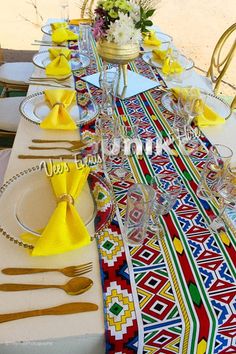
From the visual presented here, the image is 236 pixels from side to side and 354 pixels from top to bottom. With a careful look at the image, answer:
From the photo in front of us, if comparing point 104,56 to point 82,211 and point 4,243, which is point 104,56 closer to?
point 82,211

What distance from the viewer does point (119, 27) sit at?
1015 millimetres

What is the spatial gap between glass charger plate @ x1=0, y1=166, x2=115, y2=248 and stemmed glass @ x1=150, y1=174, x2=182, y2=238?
9cm

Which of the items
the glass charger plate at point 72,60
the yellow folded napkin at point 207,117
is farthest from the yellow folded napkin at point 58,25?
the yellow folded napkin at point 207,117

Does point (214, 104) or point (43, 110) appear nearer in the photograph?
point (43, 110)

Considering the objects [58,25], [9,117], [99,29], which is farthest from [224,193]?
[58,25]

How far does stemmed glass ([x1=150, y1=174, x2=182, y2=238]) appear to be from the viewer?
74cm

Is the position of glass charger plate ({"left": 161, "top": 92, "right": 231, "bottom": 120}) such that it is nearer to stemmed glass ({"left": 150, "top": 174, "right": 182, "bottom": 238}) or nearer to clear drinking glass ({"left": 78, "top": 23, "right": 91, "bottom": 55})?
stemmed glass ({"left": 150, "top": 174, "right": 182, "bottom": 238})

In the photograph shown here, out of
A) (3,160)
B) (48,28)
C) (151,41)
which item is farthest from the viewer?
(48,28)

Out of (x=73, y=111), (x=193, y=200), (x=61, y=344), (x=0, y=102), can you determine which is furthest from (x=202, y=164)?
(x=0, y=102)

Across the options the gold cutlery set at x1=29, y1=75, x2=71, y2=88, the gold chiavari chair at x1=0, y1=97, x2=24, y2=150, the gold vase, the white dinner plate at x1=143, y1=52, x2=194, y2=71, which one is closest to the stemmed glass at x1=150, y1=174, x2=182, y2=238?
the gold vase

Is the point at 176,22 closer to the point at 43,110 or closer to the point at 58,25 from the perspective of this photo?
the point at 58,25

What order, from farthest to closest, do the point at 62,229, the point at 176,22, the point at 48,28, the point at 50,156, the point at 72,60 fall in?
the point at 176,22, the point at 48,28, the point at 72,60, the point at 50,156, the point at 62,229

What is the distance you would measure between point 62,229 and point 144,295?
0.65 feet

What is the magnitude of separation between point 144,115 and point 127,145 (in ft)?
0.70
